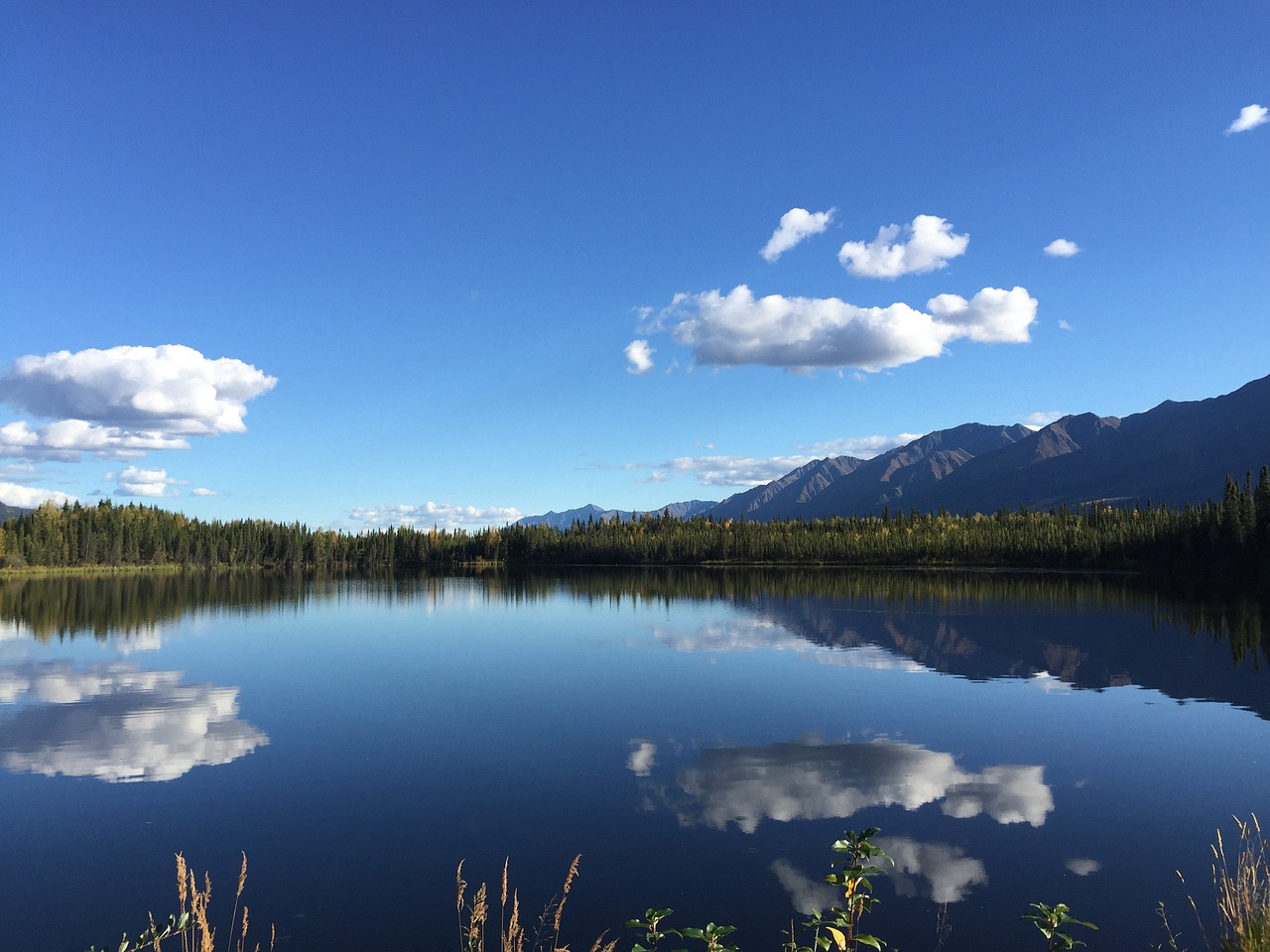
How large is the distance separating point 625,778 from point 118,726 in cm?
1883

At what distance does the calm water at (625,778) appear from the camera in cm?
1368

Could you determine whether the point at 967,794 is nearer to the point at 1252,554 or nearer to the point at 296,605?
the point at 296,605

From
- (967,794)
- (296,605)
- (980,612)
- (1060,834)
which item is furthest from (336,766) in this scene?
(296,605)

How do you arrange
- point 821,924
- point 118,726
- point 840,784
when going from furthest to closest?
1. point 118,726
2. point 840,784
3. point 821,924

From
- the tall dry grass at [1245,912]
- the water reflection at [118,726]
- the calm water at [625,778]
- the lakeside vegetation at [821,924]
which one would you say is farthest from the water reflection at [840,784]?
the water reflection at [118,726]

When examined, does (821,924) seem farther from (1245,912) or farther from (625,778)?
(625,778)

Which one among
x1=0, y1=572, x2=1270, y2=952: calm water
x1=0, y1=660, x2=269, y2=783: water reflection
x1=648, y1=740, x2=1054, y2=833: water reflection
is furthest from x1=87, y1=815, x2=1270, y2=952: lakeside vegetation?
x1=0, y1=660, x2=269, y2=783: water reflection

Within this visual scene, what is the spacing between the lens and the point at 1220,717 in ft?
93.2

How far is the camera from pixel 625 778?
2094 centimetres

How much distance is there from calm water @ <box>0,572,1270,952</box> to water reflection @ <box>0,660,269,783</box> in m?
0.16

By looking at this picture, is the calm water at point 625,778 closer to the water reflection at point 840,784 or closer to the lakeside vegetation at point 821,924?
the water reflection at point 840,784

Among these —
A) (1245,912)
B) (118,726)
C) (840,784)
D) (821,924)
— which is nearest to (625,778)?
(840,784)

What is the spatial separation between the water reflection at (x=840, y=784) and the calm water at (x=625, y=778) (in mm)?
101

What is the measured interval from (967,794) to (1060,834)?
288cm
